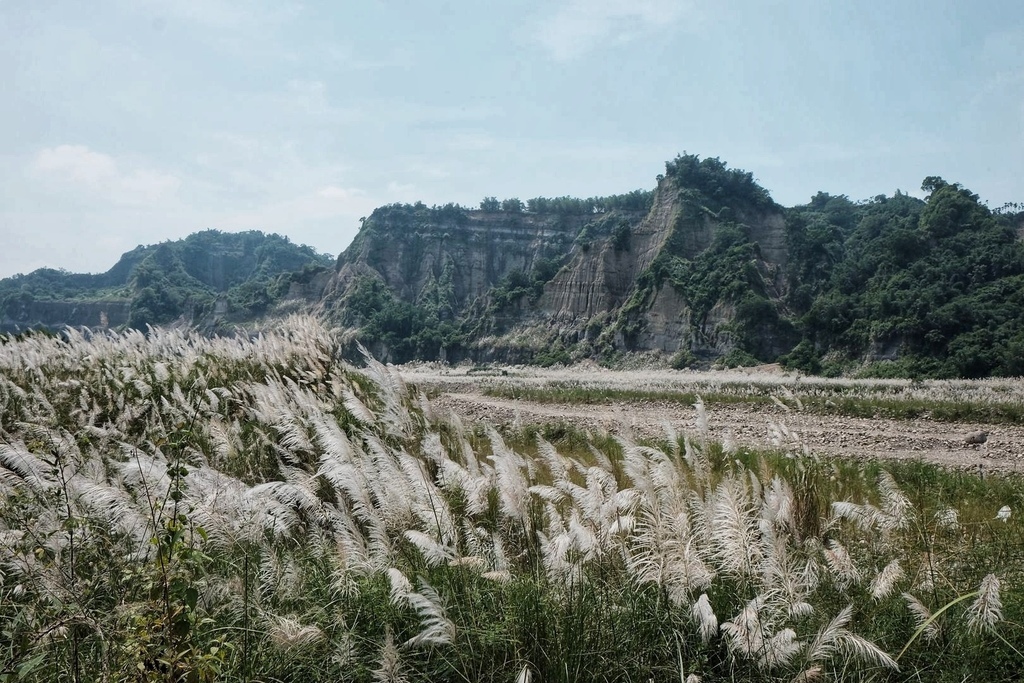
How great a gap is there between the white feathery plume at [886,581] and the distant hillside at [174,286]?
69.5 meters

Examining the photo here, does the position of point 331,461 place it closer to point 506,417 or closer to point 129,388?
point 129,388

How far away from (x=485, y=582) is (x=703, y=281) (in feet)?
204

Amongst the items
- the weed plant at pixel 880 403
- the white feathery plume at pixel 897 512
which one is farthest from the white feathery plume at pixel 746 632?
the weed plant at pixel 880 403

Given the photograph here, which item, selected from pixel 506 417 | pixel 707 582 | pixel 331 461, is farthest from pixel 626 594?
pixel 506 417

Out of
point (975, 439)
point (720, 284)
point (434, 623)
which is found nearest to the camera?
point (434, 623)

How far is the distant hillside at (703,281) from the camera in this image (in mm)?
41156

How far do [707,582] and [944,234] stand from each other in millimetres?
53645

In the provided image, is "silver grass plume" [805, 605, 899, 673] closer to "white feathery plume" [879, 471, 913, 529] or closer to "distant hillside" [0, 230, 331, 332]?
"white feathery plume" [879, 471, 913, 529]

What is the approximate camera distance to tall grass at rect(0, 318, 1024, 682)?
2.69 metres

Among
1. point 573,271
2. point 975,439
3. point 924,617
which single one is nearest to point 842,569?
point 924,617

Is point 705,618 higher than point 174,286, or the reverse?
point 174,286

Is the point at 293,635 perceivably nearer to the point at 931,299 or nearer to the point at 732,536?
the point at 732,536

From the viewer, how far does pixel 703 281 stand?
62.2 m

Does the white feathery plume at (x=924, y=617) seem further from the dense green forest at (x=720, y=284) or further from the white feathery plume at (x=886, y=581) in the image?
the dense green forest at (x=720, y=284)
